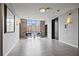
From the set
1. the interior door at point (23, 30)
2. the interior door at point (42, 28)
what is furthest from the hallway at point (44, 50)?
the interior door at point (42, 28)

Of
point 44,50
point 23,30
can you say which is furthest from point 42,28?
point 44,50

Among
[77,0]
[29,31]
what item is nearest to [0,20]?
[77,0]

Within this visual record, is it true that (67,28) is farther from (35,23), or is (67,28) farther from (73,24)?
(35,23)

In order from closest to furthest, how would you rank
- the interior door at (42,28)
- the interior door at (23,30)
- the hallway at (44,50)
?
the hallway at (44,50) < the interior door at (23,30) < the interior door at (42,28)

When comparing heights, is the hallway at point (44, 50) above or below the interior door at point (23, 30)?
below

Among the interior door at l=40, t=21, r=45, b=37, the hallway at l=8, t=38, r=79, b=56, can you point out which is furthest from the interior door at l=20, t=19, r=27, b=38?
the hallway at l=8, t=38, r=79, b=56

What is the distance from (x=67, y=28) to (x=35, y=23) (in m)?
10.8

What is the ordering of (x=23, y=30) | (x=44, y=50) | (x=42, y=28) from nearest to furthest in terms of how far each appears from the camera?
1. (x=44, y=50)
2. (x=23, y=30)
3. (x=42, y=28)

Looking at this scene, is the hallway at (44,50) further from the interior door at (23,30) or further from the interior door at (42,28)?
the interior door at (42,28)

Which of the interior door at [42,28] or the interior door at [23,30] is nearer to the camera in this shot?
the interior door at [23,30]

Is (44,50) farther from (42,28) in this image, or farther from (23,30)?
(42,28)

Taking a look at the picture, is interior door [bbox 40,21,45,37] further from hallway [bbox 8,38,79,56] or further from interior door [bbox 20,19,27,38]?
hallway [bbox 8,38,79,56]

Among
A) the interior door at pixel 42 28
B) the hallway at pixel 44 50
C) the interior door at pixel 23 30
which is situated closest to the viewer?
the hallway at pixel 44 50

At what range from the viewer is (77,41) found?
7.97m
